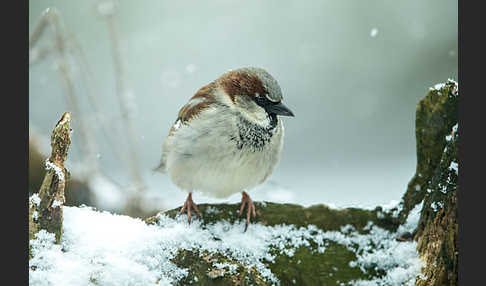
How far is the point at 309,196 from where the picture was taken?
3.88 metres

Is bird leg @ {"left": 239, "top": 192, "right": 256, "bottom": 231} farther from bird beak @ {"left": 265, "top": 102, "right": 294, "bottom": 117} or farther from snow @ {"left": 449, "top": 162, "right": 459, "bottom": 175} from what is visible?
snow @ {"left": 449, "top": 162, "right": 459, "bottom": 175}

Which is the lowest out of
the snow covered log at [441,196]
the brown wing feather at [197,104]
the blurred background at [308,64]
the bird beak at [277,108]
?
the snow covered log at [441,196]

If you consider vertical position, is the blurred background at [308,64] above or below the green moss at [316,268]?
above

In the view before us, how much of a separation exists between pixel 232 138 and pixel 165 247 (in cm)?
56

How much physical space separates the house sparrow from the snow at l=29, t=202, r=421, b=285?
5.1 inches

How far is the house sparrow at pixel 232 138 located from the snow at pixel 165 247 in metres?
0.13

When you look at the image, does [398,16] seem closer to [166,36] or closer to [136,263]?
[166,36]

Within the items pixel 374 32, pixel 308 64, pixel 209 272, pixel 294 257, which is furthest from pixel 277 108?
pixel 374 32

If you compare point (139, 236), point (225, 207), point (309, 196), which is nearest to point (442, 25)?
point (309, 196)

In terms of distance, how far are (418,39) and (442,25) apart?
0.82 feet

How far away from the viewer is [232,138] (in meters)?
2.31

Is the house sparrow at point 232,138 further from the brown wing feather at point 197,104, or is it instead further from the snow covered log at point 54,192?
the snow covered log at point 54,192

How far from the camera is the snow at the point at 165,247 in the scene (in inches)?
75.8

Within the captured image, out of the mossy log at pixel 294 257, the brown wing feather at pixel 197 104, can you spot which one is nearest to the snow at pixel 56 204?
the mossy log at pixel 294 257
